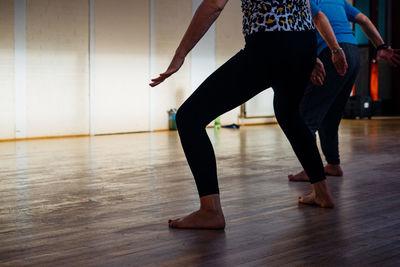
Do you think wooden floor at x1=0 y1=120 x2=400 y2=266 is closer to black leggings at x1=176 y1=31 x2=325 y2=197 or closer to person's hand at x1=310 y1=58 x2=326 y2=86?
black leggings at x1=176 y1=31 x2=325 y2=197

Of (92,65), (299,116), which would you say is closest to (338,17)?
(299,116)

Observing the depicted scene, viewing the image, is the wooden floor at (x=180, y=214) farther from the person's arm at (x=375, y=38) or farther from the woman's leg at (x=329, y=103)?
the person's arm at (x=375, y=38)

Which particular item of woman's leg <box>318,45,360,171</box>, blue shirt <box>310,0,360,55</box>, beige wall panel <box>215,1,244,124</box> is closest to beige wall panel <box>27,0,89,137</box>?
beige wall panel <box>215,1,244,124</box>

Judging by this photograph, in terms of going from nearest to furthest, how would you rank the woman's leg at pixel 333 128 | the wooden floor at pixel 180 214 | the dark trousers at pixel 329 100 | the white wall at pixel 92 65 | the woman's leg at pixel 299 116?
1. the wooden floor at pixel 180 214
2. the woman's leg at pixel 299 116
3. the dark trousers at pixel 329 100
4. the woman's leg at pixel 333 128
5. the white wall at pixel 92 65

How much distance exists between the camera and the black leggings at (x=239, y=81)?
2.37 m

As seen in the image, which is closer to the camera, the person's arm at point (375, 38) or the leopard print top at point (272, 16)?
the leopard print top at point (272, 16)

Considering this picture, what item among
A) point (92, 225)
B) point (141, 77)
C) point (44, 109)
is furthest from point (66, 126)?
point (92, 225)

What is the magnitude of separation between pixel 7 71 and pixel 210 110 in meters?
5.81

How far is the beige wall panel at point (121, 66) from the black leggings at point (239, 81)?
20.8ft

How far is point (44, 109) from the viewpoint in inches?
317

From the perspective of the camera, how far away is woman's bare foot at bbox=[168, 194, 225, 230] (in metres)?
2.46

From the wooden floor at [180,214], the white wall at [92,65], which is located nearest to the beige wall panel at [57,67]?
the white wall at [92,65]

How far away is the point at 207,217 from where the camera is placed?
2469 millimetres

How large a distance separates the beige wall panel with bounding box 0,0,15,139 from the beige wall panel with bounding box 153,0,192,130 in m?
2.32
